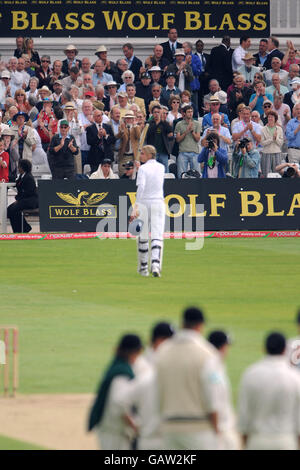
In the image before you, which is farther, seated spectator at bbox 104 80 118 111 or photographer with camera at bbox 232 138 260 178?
seated spectator at bbox 104 80 118 111

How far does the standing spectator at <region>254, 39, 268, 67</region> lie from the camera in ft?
117

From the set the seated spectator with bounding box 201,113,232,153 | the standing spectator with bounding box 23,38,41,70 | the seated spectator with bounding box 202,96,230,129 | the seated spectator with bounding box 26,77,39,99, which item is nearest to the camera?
the seated spectator with bounding box 201,113,232,153

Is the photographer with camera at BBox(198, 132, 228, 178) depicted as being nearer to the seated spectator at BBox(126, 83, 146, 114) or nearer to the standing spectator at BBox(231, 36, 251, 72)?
the seated spectator at BBox(126, 83, 146, 114)

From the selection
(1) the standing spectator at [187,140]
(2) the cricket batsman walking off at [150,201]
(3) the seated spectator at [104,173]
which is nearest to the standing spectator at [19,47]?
(3) the seated spectator at [104,173]

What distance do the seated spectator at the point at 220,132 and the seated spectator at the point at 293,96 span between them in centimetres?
348

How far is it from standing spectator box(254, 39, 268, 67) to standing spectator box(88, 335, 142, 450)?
27925 mm

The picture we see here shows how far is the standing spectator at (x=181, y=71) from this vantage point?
33594mm

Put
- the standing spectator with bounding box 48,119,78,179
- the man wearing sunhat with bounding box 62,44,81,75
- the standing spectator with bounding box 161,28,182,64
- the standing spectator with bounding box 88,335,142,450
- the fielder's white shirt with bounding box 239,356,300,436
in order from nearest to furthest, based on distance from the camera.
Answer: the fielder's white shirt with bounding box 239,356,300,436 → the standing spectator with bounding box 88,335,142,450 → the standing spectator with bounding box 48,119,78,179 → the man wearing sunhat with bounding box 62,44,81,75 → the standing spectator with bounding box 161,28,182,64

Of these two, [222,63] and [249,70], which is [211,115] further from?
[222,63]

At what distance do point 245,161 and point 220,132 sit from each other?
1063 mm

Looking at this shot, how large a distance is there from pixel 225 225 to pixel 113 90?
532 cm

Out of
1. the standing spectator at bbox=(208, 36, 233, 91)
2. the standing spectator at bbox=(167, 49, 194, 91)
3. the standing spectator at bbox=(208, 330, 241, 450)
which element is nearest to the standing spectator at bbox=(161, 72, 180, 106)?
the standing spectator at bbox=(167, 49, 194, 91)

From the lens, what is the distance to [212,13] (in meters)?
38.8

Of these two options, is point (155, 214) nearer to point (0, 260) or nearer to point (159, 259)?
point (159, 259)
